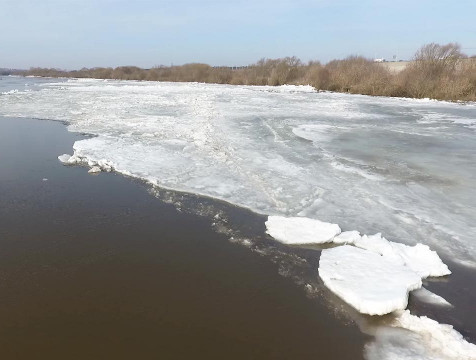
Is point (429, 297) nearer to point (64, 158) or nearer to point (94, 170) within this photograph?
point (94, 170)

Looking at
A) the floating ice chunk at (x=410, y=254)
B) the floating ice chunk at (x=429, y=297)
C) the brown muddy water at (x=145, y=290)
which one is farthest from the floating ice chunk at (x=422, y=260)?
the brown muddy water at (x=145, y=290)

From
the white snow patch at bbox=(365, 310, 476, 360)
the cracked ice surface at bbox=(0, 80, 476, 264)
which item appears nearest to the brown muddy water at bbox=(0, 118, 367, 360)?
the white snow patch at bbox=(365, 310, 476, 360)

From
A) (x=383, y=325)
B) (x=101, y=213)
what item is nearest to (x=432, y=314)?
(x=383, y=325)

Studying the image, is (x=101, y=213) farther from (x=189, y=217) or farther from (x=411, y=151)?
(x=411, y=151)

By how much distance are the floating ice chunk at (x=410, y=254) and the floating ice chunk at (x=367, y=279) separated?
139mm

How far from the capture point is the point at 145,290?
3.49m

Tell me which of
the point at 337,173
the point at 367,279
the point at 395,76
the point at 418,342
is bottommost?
the point at 418,342

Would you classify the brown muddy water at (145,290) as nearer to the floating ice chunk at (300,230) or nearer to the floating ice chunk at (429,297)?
the floating ice chunk at (300,230)

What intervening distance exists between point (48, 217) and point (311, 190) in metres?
4.02

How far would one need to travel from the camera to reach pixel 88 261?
395 centimetres

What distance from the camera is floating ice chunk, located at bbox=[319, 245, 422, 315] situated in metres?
3.33

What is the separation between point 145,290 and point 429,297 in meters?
2.76

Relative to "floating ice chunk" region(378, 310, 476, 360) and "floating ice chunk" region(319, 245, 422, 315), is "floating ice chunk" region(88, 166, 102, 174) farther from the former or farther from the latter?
"floating ice chunk" region(378, 310, 476, 360)

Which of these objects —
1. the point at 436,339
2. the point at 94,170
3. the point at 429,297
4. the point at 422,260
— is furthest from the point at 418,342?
the point at 94,170
